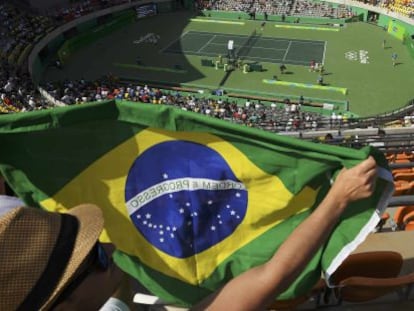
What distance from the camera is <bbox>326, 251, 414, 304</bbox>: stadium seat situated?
3164mm

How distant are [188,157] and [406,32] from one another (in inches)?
1391

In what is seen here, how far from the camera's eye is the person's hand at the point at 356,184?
2.07 m

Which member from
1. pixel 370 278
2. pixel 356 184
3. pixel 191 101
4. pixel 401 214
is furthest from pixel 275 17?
pixel 356 184

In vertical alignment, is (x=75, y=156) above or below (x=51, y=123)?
below

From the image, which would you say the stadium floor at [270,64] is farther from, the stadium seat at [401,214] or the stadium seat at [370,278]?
the stadium seat at [370,278]

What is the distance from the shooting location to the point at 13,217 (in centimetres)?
152

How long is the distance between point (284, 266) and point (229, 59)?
99.3ft

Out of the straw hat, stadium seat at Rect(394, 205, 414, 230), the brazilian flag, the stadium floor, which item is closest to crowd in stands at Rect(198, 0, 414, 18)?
the stadium floor

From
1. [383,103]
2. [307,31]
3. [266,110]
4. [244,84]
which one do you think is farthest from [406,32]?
[266,110]

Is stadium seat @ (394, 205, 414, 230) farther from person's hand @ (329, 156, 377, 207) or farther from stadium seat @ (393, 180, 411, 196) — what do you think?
person's hand @ (329, 156, 377, 207)

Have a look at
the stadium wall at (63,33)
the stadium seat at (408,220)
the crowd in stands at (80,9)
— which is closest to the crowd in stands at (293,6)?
the stadium wall at (63,33)

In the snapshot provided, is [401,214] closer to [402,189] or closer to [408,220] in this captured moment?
[408,220]

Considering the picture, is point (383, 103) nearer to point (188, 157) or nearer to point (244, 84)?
point (244, 84)

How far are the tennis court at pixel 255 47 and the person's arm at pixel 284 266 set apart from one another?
29.6m
